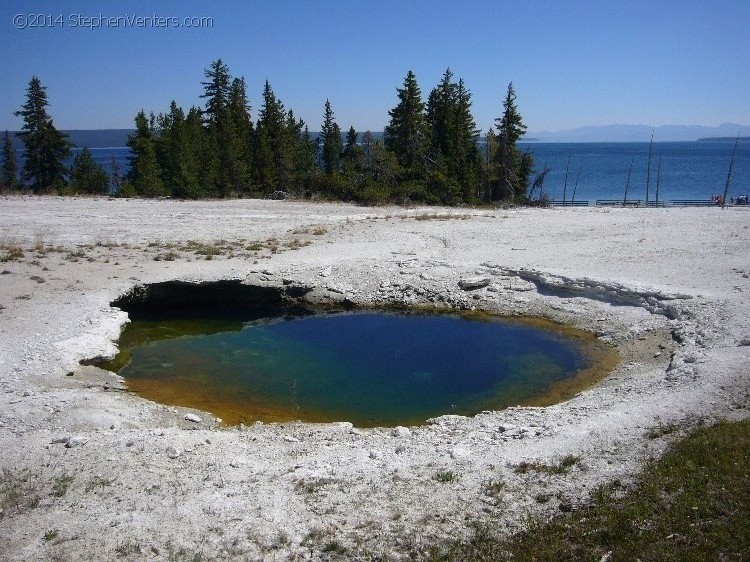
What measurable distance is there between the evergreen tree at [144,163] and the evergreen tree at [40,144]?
681 centimetres

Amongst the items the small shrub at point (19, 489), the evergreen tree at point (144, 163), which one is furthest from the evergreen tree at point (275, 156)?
the small shrub at point (19, 489)

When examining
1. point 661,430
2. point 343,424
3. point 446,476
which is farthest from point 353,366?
point 661,430

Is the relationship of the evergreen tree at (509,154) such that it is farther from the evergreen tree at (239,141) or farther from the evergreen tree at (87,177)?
the evergreen tree at (87,177)

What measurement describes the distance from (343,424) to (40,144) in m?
56.2

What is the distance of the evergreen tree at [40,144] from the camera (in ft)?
176

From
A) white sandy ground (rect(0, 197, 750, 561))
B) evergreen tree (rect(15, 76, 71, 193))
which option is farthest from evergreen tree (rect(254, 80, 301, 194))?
white sandy ground (rect(0, 197, 750, 561))

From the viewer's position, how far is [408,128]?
5422cm

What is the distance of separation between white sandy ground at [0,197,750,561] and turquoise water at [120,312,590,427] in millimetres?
1204

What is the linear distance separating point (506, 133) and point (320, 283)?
40.2m

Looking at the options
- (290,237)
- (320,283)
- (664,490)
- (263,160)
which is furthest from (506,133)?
(664,490)

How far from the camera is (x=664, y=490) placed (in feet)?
24.6

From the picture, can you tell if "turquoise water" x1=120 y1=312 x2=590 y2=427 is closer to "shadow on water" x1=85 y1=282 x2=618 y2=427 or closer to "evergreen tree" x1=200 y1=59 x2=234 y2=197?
"shadow on water" x1=85 y1=282 x2=618 y2=427

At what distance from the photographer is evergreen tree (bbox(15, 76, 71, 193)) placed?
53.8 metres

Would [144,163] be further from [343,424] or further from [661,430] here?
[661,430]
